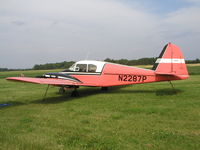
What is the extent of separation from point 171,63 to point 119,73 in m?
2.85

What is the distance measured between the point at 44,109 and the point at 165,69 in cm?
646

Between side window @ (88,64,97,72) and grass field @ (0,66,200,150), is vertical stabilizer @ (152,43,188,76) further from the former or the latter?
side window @ (88,64,97,72)

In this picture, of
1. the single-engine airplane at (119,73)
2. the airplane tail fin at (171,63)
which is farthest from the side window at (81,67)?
the airplane tail fin at (171,63)

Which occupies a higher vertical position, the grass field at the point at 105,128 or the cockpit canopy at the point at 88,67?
the cockpit canopy at the point at 88,67

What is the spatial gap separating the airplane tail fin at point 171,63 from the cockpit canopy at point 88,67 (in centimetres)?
329

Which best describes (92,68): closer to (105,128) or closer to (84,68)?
(84,68)

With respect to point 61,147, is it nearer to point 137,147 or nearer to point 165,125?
point 137,147

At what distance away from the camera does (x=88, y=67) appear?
1129 cm

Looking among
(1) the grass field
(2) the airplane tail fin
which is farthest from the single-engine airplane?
(1) the grass field

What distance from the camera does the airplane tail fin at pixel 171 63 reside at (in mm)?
9609

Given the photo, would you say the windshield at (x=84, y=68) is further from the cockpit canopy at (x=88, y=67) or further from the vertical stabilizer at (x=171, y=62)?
the vertical stabilizer at (x=171, y=62)

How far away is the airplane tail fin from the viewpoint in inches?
378

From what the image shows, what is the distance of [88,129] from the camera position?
207 inches

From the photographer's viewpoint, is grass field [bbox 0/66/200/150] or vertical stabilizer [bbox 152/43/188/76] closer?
grass field [bbox 0/66/200/150]
